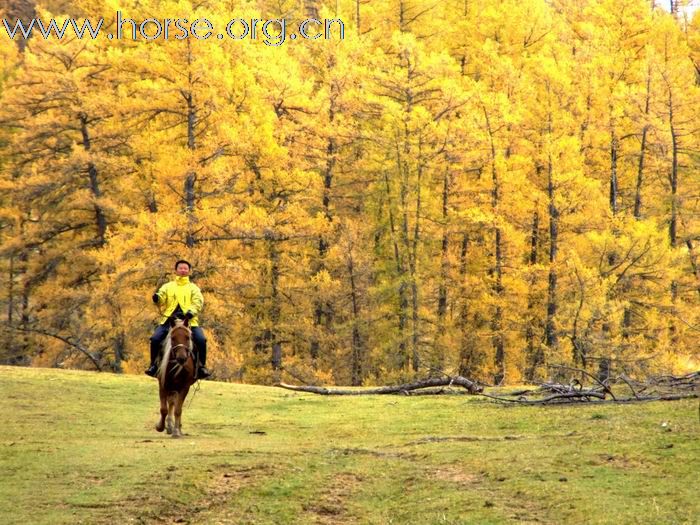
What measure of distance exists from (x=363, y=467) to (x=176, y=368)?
389 cm

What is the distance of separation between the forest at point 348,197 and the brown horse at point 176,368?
2068cm

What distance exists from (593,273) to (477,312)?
8.04m

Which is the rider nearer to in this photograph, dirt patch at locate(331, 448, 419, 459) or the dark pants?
the dark pants

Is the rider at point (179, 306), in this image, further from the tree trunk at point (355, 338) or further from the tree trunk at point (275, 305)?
the tree trunk at point (355, 338)

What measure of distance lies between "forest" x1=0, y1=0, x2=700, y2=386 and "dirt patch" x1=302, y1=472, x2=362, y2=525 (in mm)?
25263

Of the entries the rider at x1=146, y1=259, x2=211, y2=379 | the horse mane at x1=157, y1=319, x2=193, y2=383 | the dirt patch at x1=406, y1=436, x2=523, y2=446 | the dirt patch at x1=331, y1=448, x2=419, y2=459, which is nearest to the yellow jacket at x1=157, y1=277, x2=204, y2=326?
the rider at x1=146, y1=259, x2=211, y2=379

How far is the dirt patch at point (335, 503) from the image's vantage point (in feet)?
33.6

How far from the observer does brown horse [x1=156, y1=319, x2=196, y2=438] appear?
15055 mm

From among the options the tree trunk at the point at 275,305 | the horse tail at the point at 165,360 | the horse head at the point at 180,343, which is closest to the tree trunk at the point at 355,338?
the tree trunk at the point at 275,305

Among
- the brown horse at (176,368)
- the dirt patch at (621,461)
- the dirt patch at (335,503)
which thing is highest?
the brown horse at (176,368)

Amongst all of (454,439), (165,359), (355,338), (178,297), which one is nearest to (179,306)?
(178,297)

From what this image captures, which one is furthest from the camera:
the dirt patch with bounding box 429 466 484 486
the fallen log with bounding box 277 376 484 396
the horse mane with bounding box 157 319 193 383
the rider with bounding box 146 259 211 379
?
the fallen log with bounding box 277 376 484 396

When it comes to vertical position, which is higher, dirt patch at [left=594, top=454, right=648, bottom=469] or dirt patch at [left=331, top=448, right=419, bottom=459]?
dirt patch at [left=594, top=454, right=648, bottom=469]

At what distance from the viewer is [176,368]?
15.3 m
